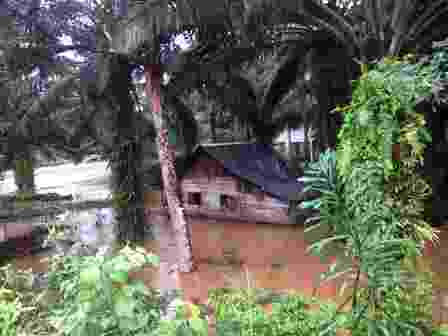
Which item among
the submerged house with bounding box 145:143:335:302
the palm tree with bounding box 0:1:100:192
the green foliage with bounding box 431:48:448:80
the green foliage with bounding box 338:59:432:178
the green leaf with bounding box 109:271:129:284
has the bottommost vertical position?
the submerged house with bounding box 145:143:335:302

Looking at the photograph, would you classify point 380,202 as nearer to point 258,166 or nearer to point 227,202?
point 227,202

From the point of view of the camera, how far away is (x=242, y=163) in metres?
9.53

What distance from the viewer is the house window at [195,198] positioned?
10.3 meters

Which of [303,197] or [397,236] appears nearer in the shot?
[397,236]

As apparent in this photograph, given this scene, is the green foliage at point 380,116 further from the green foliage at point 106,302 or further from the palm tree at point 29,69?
the palm tree at point 29,69

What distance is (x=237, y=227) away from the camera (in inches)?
355

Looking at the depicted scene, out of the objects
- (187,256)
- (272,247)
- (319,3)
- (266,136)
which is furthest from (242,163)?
(319,3)

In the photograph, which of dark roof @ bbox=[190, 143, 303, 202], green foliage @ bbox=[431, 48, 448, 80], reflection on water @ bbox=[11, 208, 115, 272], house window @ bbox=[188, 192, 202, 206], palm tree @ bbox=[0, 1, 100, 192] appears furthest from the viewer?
house window @ bbox=[188, 192, 202, 206]

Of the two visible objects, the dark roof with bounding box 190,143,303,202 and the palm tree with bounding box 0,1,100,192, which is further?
the dark roof with bounding box 190,143,303,202

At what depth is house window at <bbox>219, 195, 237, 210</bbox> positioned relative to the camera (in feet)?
30.8

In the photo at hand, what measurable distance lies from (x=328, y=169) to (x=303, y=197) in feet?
20.0

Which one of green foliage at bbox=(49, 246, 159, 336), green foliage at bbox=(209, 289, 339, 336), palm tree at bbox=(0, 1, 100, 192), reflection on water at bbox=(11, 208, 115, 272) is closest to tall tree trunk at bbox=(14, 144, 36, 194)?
reflection on water at bbox=(11, 208, 115, 272)

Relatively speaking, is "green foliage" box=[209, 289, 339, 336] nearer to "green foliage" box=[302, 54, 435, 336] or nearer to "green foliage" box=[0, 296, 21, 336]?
→ "green foliage" box=[302, 54, 435, 336]

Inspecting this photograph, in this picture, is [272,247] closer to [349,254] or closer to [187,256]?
[187,256]
